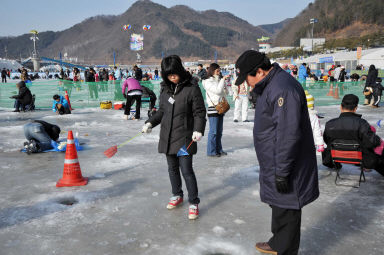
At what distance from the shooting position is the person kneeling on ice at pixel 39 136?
22.0ft

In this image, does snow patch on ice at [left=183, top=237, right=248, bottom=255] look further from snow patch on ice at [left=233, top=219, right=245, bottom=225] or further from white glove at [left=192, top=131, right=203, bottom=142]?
white glove at [left=192, top=131, right=203, bottom=142]

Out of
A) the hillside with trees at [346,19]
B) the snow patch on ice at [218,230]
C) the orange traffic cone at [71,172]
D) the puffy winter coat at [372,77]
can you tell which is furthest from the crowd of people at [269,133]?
the hillside with trees at [346,19]

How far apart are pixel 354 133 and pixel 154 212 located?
290cm

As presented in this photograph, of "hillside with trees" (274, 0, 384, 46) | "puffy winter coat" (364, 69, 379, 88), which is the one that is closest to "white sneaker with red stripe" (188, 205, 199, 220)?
"puffy winter coat" (364, 69, 379, 88)

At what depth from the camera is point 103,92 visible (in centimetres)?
1591

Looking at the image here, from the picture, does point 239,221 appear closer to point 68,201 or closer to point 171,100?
point 171,100

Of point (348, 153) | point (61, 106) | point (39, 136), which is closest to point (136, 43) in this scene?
point (61, 106)

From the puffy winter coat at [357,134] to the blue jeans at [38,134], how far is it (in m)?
5.49

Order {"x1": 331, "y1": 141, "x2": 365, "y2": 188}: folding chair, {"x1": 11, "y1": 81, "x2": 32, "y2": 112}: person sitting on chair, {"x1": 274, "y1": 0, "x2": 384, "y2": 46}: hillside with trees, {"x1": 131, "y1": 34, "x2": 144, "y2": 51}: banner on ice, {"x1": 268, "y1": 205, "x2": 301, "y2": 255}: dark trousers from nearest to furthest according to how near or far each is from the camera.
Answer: {"x1": 268, "y1": 205, "x2": 301, "y2": 255}: dark trousers, {"x1": 331, "y1": 141, "x2": 365, "y2": 188}: folding chair, {"x1": 11, "y1": 81, "x2": 32, "y2": 112}: person sitting on chair, {"x1": 131, "y1": 34, "x2": 144, "y2": 51}: banner on ice, {"x1": 274, "y1": 0, "x2": 384, "y2": 46}: hillside with trees

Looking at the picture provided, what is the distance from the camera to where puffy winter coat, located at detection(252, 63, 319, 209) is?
91.5 inches

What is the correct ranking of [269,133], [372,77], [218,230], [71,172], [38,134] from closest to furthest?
[269,133], [218,230], [71,172], [38,134], [372,77]

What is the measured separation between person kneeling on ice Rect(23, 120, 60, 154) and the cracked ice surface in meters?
0.23

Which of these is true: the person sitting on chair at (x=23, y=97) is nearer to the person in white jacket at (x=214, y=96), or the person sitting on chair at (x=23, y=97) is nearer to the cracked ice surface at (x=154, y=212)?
the cracked ice surface at (x=154, y=212)

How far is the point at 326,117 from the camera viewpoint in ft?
37.4
